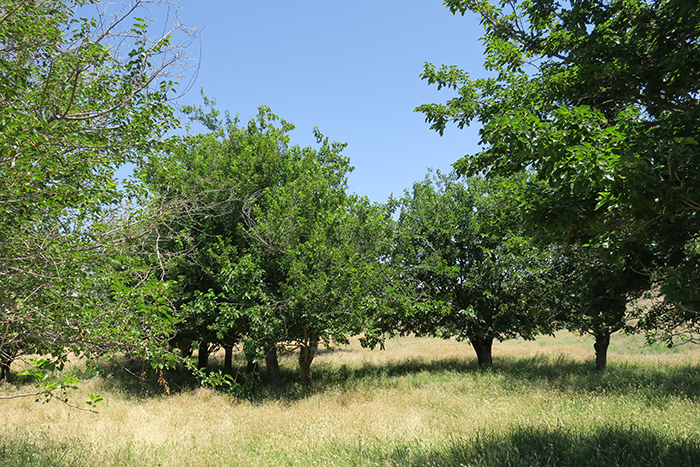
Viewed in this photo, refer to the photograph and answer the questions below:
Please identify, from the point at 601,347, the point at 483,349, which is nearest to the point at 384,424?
the point at 483,349

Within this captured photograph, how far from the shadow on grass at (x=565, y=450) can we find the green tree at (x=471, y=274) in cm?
946

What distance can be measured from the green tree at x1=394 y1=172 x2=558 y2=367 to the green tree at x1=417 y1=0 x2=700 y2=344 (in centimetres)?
975

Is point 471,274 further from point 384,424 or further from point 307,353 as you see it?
point 384,424

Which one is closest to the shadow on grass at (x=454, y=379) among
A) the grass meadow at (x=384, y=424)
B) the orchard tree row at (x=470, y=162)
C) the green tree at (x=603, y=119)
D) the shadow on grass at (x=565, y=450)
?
the grass meadow at (x=384, y=424)

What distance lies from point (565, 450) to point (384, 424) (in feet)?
14.2

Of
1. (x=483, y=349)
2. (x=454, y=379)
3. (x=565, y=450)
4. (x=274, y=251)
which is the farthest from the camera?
(x=483, y=349)

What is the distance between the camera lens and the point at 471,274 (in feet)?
57.1

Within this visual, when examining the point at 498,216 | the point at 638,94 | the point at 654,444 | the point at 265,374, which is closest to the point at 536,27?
the point at 638,94

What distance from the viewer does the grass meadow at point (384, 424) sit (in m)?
6.15

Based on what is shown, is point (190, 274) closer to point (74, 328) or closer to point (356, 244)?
point (356, 244)

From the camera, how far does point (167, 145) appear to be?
5.59m

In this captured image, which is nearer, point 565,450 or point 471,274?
point 565,450

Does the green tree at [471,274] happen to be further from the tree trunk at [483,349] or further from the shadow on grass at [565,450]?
the shadow on grass at [565,450]

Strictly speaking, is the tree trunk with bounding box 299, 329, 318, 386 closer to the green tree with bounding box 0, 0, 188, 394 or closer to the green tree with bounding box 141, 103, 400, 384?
the green tree with bounding box 141, 103, 400, 384
